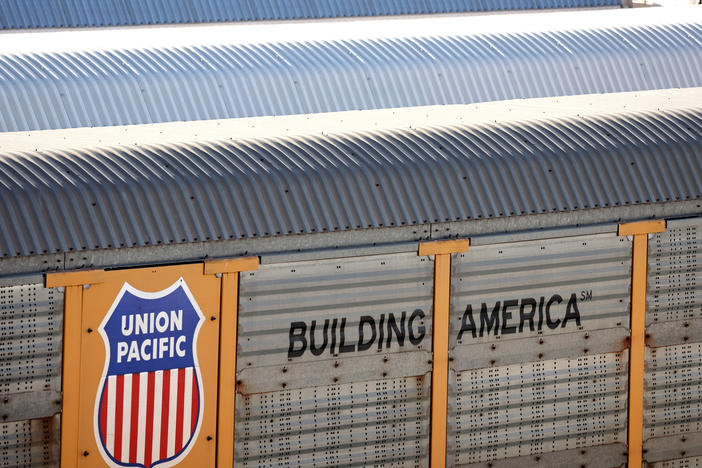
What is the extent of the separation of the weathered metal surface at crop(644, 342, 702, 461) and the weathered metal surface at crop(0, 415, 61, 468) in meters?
4.84

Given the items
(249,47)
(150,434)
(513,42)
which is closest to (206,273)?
(150,434)

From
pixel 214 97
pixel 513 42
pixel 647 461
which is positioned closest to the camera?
pixel 647 461

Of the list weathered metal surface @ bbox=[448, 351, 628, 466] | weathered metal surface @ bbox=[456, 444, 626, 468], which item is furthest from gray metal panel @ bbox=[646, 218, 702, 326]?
weathered metal surface @ bbox=[456, 444, 626, 468]

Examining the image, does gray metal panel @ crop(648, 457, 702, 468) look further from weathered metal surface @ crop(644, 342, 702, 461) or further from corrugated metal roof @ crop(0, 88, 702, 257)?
corrugated metal roof @ crop(0, 88, 702, 257)

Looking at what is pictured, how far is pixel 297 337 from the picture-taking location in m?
8.47

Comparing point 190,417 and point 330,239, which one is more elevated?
point 330,239

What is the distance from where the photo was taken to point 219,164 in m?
8.64

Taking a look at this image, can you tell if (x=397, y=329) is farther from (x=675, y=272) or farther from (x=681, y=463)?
(x=681, y=463)

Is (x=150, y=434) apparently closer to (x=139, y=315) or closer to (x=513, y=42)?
(x=139, y=315)

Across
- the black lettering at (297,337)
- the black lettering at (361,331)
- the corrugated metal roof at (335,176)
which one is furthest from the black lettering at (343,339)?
the corrugated metal roof at (335,176)

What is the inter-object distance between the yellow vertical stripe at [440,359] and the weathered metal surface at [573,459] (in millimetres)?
285

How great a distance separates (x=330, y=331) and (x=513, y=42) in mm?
10226

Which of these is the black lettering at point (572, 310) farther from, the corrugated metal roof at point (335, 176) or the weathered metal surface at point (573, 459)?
the weathered metal surface at point (573, 459)

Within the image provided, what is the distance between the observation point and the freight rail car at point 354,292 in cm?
785
